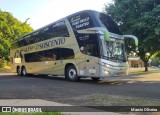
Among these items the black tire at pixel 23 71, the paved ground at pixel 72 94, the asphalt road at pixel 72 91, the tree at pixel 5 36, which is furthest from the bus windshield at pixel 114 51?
the tree at pixel 5 36

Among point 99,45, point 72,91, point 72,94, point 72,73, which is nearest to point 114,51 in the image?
point 99,45

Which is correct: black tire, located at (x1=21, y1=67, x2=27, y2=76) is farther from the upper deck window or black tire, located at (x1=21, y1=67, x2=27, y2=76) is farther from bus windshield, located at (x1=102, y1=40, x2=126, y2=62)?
bus windshield, located at (x1=102, y1=40, x2=126, y2=62)

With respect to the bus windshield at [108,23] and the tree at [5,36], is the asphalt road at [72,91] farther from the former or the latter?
the tree at [5,36]

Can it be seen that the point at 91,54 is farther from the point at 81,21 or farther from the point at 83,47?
the point at 81,21

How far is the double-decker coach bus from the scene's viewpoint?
16219mm

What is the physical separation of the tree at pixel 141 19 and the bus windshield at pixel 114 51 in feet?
9.59

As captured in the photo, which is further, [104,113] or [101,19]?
[101,19]

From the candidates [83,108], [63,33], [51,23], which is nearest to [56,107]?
[83,108]

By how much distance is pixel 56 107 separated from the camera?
8.25 meters

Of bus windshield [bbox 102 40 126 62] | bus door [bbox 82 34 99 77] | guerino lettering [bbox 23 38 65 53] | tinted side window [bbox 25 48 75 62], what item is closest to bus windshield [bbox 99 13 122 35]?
bus windshield [bbox 102 40 126 62]

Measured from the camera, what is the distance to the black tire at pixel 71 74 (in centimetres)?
1812

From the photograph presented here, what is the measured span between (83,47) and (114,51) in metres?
1.88

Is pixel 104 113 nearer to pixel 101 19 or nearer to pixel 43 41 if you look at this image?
pixel 101 19

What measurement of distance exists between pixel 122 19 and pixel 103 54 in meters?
6.60
